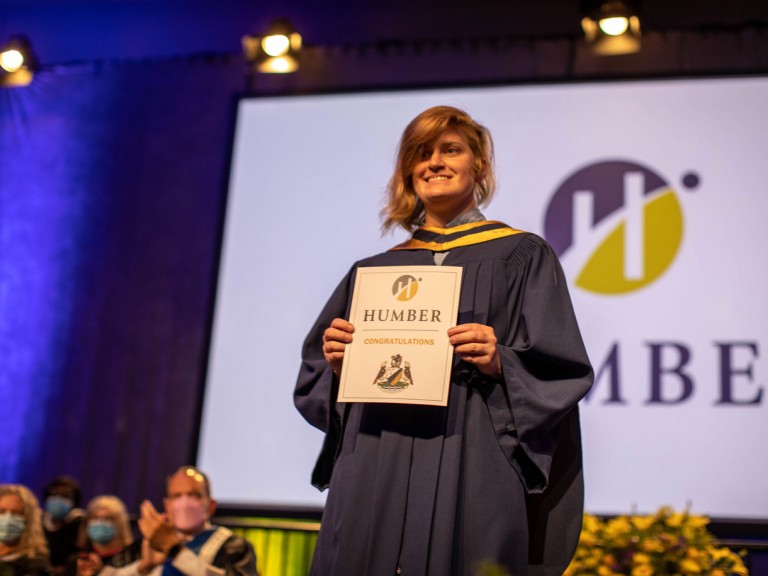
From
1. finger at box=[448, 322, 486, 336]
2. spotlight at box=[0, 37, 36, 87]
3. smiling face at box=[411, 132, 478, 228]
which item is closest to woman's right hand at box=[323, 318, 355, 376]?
finger at box=[448, 322, 486, 336]

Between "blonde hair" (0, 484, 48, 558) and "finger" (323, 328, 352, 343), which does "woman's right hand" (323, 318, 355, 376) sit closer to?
"finger" (323, 328, 352, 343)

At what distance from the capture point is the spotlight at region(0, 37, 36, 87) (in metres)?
6.07

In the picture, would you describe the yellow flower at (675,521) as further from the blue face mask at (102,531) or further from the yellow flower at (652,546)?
the blue face mask at (102,531)

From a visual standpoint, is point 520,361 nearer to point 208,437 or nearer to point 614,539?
point 614,539

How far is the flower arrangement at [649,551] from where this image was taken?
321 centimetres

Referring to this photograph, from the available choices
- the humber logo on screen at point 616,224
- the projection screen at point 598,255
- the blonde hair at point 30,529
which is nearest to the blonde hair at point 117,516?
the blonde hair at point 30,529

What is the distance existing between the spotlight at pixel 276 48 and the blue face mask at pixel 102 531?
271 centimetres

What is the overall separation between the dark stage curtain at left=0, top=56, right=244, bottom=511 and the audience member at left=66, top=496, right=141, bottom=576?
110 cm

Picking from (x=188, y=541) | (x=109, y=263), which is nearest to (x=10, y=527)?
(x=188, y=541)

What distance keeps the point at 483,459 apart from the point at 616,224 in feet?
10.4

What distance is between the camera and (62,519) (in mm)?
4758

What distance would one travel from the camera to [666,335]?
4.78 metres

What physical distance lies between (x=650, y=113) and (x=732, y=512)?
2.09 meters

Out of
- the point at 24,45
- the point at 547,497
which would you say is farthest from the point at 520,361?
the point at 24,45
